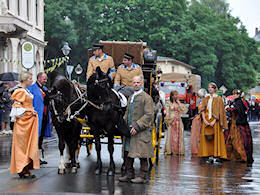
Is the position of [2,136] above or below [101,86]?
below

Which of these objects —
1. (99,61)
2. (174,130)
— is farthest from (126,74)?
(174,130)

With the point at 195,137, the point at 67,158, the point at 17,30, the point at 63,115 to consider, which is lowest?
the point at 67,158

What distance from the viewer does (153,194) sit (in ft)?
28.6

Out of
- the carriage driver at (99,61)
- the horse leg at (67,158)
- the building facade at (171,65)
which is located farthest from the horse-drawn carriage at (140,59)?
the building facade at (171,65)

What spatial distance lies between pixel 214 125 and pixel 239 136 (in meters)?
1.25

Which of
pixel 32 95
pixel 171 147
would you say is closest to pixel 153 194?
pixel 32 95

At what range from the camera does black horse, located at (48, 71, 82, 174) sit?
1069cm

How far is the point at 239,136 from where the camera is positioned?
14.7 metres

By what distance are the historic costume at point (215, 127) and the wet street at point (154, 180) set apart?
0.38 metres

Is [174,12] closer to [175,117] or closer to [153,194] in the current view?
[175,117]

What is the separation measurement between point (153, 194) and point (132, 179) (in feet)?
4.23

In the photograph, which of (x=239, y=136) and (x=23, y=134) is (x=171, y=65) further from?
(x=23, y=134)

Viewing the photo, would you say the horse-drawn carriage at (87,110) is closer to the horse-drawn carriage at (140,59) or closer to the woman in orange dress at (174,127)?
the horse-drawn carriage at (140,59)

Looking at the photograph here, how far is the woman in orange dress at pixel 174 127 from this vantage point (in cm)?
1606
